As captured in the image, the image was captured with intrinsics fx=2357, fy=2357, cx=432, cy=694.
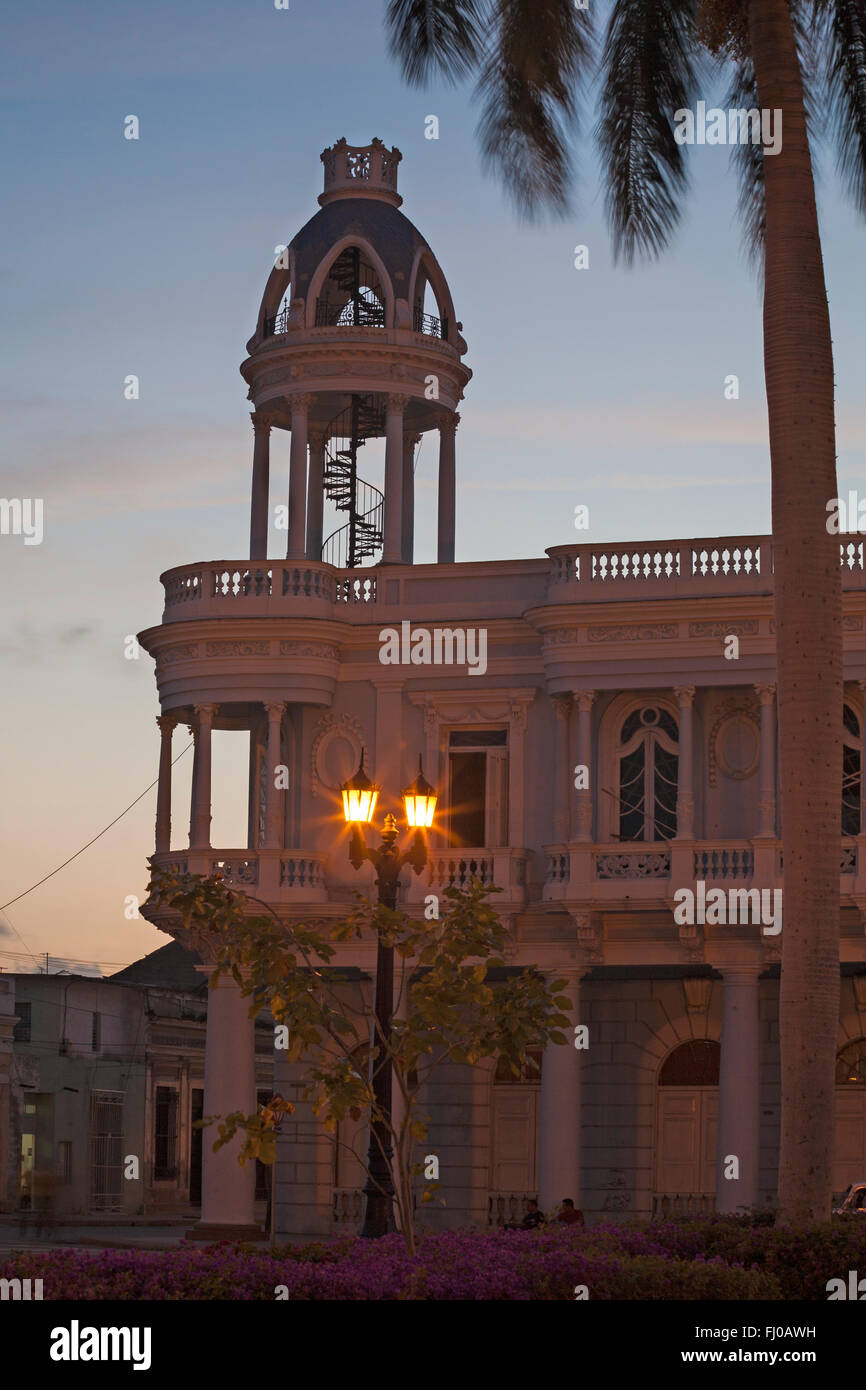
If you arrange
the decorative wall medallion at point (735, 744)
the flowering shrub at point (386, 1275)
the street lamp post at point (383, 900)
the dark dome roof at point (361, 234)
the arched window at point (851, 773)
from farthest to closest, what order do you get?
1. the dark dome roof at point (361, 234)
2. the decorative wall medallion at point (735, 744)
3. the arched window at point (851, 773)
4. the street lamp post at point (383, 900)
5. the flowering shrub at point (386, 1275)

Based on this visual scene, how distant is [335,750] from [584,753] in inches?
189

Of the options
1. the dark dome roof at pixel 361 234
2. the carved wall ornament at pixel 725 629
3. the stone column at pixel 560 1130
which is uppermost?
the dark dome roof at pixel 361 234

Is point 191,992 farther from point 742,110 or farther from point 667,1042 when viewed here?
point 742,110

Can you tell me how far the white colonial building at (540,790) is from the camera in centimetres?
3662

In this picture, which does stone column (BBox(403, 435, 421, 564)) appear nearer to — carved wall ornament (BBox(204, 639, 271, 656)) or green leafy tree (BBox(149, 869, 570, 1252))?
carved wall ornament (BBox(204, 639, 271, 656))

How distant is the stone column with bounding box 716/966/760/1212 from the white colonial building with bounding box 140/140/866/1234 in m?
0.05

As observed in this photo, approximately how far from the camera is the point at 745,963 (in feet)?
119

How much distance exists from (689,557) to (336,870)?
7.81 meters

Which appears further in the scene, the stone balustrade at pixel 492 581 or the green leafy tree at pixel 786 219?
the stone balustrade at pixel 492 581

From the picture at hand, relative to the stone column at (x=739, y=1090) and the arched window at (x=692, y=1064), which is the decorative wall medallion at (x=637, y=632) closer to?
the stone column at (x=739, y=1090)

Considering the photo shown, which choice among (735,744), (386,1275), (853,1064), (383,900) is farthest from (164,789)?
(386,1275)

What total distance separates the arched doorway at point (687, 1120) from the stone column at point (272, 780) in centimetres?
749

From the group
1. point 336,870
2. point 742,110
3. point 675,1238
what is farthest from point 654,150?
point 336,870

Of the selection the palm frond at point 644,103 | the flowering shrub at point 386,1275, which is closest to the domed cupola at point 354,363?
the palm frond at point 644,103
